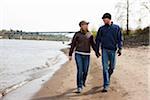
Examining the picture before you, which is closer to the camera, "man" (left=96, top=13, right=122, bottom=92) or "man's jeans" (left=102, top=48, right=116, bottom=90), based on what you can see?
"man" (left=96, top=13, right=122, bottom=92)

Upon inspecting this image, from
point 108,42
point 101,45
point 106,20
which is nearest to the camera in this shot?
point 106,20

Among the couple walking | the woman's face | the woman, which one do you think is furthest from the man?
the woman's face

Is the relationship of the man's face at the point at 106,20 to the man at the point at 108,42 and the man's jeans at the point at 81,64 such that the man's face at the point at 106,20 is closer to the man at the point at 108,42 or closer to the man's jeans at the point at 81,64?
the man at the point at 108,42

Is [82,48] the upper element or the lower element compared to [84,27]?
lower

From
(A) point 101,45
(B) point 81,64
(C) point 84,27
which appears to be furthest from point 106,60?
(C) point 84,27

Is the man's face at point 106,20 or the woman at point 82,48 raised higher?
the man's face at point 106,20

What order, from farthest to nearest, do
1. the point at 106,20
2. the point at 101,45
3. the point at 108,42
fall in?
1. the point at 101,45
2. the point at 108,42
3. the point at 106,20

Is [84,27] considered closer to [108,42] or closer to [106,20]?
[106,20]

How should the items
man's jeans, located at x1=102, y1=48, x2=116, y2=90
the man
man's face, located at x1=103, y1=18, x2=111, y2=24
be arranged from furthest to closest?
man's jeans, located at x1=102, y1=48, x2=116, y2=90 < the man < man's face, located at x1=103, y1=18, x2=111, y2=24

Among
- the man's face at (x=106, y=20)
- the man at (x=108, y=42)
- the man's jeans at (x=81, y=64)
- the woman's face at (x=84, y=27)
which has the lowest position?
the man's jeans at (x=81, y=64)

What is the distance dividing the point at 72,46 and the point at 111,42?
1.03 meters

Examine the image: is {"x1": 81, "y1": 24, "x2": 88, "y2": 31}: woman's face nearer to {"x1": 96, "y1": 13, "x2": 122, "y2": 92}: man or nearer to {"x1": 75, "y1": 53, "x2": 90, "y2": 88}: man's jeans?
{"x1": 96, "y1": 13, "x2": 122, "y2": 92}: man

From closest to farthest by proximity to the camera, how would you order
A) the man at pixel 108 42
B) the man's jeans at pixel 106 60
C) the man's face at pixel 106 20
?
1. the man's face at pixel 106 20
2. the man at pixel 108 42
3. the man's jeans at pixel 106 60

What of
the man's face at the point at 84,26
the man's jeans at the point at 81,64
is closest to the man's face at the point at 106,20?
the man's face at the point at 84,26
